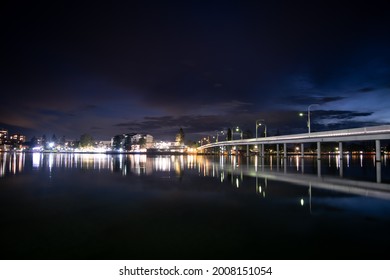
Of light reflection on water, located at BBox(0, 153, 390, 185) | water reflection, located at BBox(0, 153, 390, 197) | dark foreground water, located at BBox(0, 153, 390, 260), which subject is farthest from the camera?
light reflection on water, located at BBox(0, 153, 390, 185)

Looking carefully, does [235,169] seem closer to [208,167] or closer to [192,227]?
[208,167]

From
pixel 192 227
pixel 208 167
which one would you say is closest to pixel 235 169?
pixel 208 167

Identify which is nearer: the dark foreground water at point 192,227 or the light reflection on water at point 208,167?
the dark foreground water at point 192,227

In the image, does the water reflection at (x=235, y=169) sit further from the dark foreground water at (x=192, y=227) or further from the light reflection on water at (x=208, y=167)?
the dark foreground water at (x=192, y=227)

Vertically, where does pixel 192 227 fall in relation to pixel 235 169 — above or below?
above

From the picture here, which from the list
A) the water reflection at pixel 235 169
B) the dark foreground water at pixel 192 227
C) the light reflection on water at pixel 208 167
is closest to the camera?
the dark foreground water at pixel 192 227

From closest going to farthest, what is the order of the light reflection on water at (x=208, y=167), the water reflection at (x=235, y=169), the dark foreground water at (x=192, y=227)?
the dark foreground water at (x=192, y=227), the water reflection at (x=235, y=169), the light reflection on water at (x=208, y=167)

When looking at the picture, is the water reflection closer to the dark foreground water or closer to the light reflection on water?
the light reflection on water

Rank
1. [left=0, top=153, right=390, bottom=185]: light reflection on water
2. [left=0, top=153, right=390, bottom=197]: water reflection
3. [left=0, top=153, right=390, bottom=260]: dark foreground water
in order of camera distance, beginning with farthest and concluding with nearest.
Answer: [left=0, top=153, right=390, bottom=185]: light reflection on water
[left=0, top=153, right=390, bottom=197]: water reflection
[left=0, top=153, right=390, bottom=260]: dark foreground water

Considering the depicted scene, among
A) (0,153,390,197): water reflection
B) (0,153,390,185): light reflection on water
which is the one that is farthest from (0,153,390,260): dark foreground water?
(0,153,390,185): light reflection on water

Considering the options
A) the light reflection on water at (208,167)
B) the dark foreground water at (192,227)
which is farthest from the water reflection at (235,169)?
the dark foreground water at (192,227)

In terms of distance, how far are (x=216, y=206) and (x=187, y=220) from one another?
3319mm
